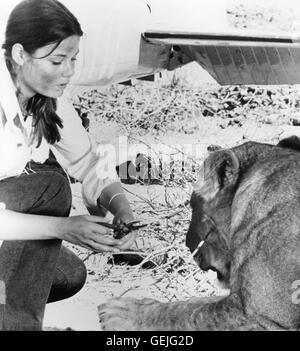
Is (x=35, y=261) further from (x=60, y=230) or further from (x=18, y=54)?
(x=18, y=54)

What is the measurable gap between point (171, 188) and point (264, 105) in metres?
0.65

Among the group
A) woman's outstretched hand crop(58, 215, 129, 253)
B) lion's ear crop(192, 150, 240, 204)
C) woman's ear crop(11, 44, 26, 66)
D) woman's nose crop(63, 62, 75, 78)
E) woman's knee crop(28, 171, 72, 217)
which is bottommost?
woman's outstretched hand crop(58, 215, 129, 253)

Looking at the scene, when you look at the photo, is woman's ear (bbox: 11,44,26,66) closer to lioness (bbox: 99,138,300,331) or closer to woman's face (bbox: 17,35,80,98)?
woman's face (bbox: 17,35,80,98)

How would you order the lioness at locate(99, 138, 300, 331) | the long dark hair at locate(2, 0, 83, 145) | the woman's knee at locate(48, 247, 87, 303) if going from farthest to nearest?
the woman's knee at locate(48, 247, 87, 303) < the long dark hair at locate(2, 0, 83, 145) < the lioness at locate(99, 138, 300, 331)

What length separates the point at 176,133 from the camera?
11.8 feet

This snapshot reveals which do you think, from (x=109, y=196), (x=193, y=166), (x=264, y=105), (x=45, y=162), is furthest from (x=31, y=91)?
(x=264, y=105)

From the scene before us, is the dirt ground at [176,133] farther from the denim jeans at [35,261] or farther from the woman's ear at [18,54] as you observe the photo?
the woman's ear at [18,54]

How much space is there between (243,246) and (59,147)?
109 cm

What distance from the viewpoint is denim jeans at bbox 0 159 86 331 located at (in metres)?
3.61

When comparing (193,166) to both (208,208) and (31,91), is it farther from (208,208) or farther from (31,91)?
(31,91)

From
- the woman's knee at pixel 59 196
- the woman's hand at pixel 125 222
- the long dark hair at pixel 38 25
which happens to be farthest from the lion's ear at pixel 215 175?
the long dark hair at pixel 38 25

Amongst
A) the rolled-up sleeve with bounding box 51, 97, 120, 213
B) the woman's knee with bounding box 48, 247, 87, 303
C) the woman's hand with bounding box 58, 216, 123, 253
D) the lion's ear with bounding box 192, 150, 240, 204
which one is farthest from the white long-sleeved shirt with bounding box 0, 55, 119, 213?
the lion's ear with bounding box 192, 150, 240, 204

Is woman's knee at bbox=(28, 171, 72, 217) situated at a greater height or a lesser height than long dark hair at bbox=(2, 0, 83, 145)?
lesser

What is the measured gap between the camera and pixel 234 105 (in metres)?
3.59
